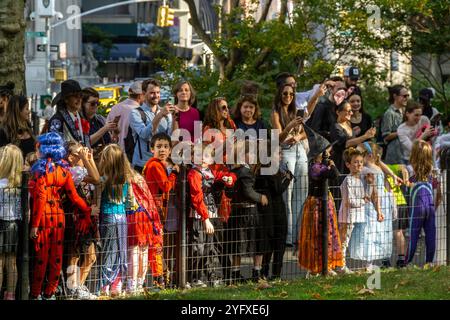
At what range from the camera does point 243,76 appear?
2192 centimetres

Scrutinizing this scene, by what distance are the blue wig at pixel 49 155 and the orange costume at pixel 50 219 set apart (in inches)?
0.9

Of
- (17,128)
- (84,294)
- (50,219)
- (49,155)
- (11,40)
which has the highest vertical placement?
(11,40)

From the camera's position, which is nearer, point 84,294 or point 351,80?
point 84,294

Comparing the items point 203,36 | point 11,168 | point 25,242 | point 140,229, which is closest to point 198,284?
point 140,229

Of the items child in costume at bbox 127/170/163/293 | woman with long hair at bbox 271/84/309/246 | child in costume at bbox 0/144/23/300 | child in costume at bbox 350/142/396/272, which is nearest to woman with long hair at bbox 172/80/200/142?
woman with long hair at bbox 271/84/309/246

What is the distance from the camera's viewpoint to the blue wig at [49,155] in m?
11.9

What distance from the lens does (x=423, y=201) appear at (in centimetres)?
1471

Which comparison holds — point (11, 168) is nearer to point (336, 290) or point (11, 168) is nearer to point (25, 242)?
point (25, 242)

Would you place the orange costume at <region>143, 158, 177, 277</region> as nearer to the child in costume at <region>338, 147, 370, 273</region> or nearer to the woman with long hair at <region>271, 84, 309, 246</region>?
the woman with long hair at <region>271, 84, 309, 246</region>

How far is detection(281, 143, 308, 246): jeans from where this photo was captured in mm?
14304

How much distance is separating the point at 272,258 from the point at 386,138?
16.1 ft

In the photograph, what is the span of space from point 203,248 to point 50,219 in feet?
6.19

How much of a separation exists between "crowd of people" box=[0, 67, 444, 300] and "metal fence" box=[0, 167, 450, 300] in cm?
1

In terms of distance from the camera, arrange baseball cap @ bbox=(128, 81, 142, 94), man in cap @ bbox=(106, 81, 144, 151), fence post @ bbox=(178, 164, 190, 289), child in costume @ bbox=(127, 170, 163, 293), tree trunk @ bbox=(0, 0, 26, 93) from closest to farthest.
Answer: child in costume @ bbox=(127, 170, 163, 293) → fence post @ bbox=(178, 164, 190, 289) → man in cap @ bbox=(106, 81, 144, 151) → baseball cap @ bbox=(128, 81, 142, 94) → tree trunk @ bbox=(0, 0, 26, 93)
